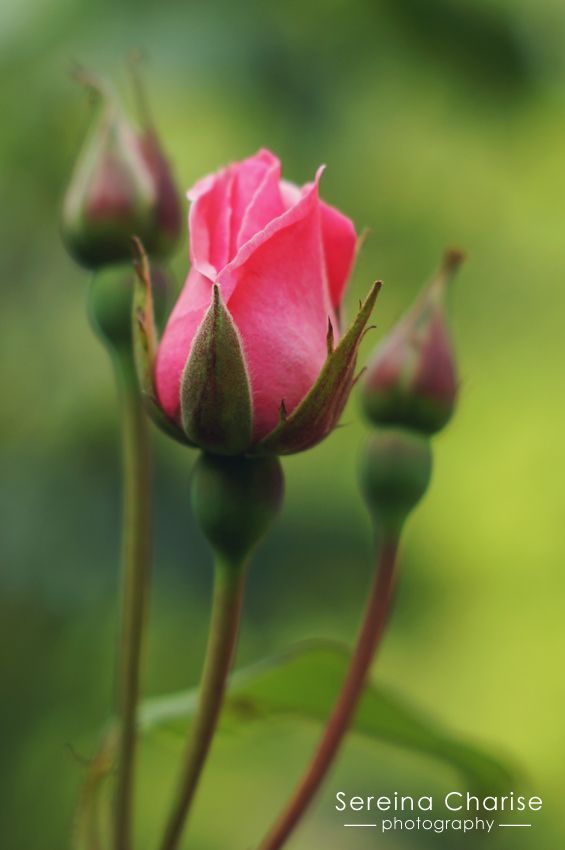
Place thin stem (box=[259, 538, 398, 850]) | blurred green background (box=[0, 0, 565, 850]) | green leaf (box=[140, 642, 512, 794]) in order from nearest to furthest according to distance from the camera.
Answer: thin stem (box=[259, 538, 398, 850]), green leaf (box=[140, 642, 512, 794]), blurred green background (box=[0, 0, 565, 850])

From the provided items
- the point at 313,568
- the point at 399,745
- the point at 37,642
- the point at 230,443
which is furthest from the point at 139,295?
the point at 313,568

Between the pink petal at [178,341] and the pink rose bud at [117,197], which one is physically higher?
the pink rose bud at [117,197]

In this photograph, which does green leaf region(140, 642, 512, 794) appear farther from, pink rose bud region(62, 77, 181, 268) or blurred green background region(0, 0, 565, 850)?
blurred green background region(0, 0, 565, 850)

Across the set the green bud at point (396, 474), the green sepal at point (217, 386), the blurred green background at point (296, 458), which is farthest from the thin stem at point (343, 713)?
the blurred green background at point (296, 458)

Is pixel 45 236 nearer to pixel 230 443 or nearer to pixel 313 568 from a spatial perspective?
pixel 313 568

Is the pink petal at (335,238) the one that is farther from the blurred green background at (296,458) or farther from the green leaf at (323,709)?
the blurred green background at (296,458)

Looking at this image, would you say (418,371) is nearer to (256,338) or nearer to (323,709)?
(256,338)

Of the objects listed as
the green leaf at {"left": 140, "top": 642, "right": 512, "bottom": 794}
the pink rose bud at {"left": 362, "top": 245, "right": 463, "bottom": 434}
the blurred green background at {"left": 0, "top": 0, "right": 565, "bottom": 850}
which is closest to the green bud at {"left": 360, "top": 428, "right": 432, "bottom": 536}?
the pink rose bud at {"left": 362, "top": 245, "right": 463, "bottom": 434}
